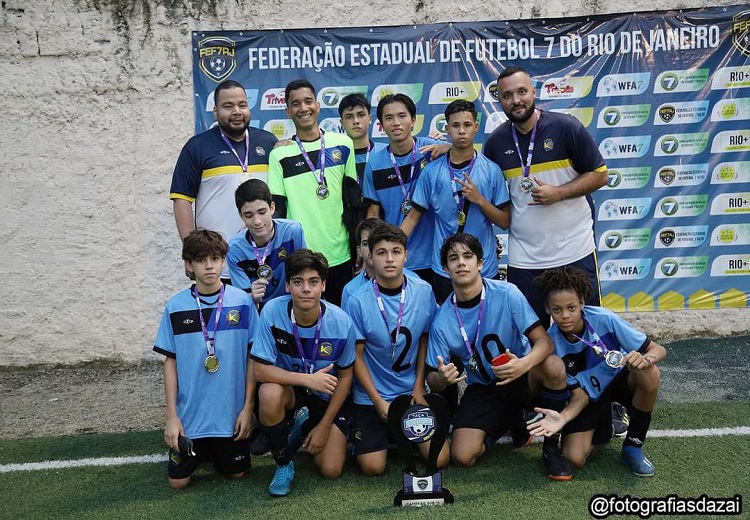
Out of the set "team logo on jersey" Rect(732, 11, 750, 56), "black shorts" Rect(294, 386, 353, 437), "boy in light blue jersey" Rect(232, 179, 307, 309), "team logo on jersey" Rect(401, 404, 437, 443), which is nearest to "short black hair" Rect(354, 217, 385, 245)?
"boy in light blue jersey" Rect(232, 179, 307, 309)

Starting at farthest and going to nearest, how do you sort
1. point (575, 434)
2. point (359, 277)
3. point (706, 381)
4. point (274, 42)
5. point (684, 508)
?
point (274, 42)
point (706, 381)
point (359, 277)
point (575, 434)
point (684, 508)

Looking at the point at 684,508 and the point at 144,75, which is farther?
the point at 144,75

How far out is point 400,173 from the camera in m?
4.43

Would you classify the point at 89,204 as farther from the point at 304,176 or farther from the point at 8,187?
the point at 304,176

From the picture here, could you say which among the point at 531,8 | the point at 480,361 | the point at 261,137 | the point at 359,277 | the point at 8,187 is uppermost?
the point at 531,8

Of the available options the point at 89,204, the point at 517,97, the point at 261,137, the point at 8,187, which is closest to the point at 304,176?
the point at 261,137

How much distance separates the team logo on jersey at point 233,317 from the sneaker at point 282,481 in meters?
0.78

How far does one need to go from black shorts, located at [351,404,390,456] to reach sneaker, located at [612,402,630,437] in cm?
128

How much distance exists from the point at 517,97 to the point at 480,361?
1518 millimetres

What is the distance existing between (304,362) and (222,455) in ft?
2.10

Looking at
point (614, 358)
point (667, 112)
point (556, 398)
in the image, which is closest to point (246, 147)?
point (556, 398)

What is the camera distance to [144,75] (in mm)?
5922

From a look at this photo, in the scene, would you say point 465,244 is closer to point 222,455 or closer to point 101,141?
point 222,455

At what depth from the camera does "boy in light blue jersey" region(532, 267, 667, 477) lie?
3.53 m
